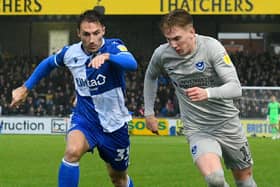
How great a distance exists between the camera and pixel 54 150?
830 inches

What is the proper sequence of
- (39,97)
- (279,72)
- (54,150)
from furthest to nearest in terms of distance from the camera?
(279,72)
(39,97)
(54,150)

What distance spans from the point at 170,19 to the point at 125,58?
100 cm

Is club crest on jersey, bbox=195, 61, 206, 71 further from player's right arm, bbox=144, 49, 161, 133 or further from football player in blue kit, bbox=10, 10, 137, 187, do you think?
football player in blue kit, bbox=10, 10, 137, 187

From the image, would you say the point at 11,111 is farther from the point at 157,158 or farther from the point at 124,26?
the point at 157,158

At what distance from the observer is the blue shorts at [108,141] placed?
8.73m

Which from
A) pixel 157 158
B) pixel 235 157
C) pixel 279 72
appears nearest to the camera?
pixel 235 157

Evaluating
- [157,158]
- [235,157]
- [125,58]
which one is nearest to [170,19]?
[125,58]

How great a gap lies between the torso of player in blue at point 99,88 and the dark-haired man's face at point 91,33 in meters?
0.19

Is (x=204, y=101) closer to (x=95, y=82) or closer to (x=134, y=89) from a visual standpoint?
(x=95, y=82)

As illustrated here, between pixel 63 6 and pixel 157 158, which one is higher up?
pixel 63 6

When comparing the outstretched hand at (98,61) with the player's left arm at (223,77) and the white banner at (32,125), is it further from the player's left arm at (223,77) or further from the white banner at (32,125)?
the white banner at (32,125)

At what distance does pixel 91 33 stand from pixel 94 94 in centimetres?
73

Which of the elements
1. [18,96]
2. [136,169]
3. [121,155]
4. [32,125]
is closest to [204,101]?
[121,155]

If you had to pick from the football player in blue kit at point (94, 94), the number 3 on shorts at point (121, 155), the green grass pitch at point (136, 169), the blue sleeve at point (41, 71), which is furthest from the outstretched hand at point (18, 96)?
the green grass pitch at point (136, 169)
